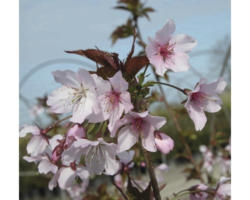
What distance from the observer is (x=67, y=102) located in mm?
512

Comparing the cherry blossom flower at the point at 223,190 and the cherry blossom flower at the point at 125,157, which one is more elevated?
the cherry blossom flower at the point at 125,157

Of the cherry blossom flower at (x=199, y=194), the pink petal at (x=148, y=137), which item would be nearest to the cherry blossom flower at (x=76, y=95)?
the pink petal at (x=148, y=137)

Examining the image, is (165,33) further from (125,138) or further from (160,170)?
(160,170)

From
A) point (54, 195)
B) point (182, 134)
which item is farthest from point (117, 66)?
point (54, 195)

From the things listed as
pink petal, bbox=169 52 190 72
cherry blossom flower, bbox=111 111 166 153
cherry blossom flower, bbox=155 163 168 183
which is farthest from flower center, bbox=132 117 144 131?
cherry blossom flower, bbox=155 163 168 183

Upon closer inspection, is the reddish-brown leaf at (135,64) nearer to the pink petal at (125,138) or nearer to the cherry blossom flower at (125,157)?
the pink petal at (125,138)

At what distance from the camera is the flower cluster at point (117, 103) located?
0.45 meters

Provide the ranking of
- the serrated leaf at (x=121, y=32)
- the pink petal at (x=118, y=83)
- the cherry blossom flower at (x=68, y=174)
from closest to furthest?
the pink petal at (x=118, y=83)
the cherry blossom flower at (x=68, y=174)
the serrated leaf at (x=121, y=32)

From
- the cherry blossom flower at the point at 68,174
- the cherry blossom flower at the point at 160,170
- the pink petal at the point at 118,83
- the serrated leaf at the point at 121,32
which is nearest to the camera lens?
the pink petal at the point at 118,83

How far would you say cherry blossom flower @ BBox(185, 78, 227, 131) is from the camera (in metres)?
0.51

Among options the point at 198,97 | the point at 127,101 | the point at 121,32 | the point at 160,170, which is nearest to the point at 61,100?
the point at 127,101

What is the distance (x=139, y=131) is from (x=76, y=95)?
0.12m

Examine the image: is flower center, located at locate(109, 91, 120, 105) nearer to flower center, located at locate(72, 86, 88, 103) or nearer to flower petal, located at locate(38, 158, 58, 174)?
flower center, located at locate(72, 86, 88, 103)

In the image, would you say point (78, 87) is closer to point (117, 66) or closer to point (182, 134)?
point (117, 66)
